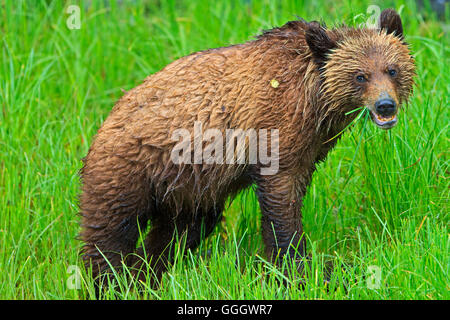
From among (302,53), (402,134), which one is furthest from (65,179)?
(402,134)

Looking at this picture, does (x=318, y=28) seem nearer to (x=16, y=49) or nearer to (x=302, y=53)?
(x=302, y=53)

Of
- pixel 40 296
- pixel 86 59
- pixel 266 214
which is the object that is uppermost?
pixel 86 59

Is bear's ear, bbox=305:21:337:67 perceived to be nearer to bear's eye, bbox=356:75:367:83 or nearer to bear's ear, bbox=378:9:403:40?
bear's eye, bbox=356:75:367:83

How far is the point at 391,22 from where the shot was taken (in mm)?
5055

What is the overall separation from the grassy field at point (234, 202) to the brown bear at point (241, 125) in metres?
0.30

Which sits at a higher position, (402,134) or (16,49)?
(16,49)

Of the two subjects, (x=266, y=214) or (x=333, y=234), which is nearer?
(x=266, y=214)

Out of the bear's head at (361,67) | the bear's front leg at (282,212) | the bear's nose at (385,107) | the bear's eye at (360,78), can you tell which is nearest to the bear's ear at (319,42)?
the bear's head at (361,67)

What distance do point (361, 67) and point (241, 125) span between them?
35.7 inches

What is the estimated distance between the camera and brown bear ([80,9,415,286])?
16.1ft

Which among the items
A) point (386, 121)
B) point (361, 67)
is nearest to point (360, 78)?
point (361, 67)

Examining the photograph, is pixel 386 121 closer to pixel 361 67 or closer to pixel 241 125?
pixel 361 67
